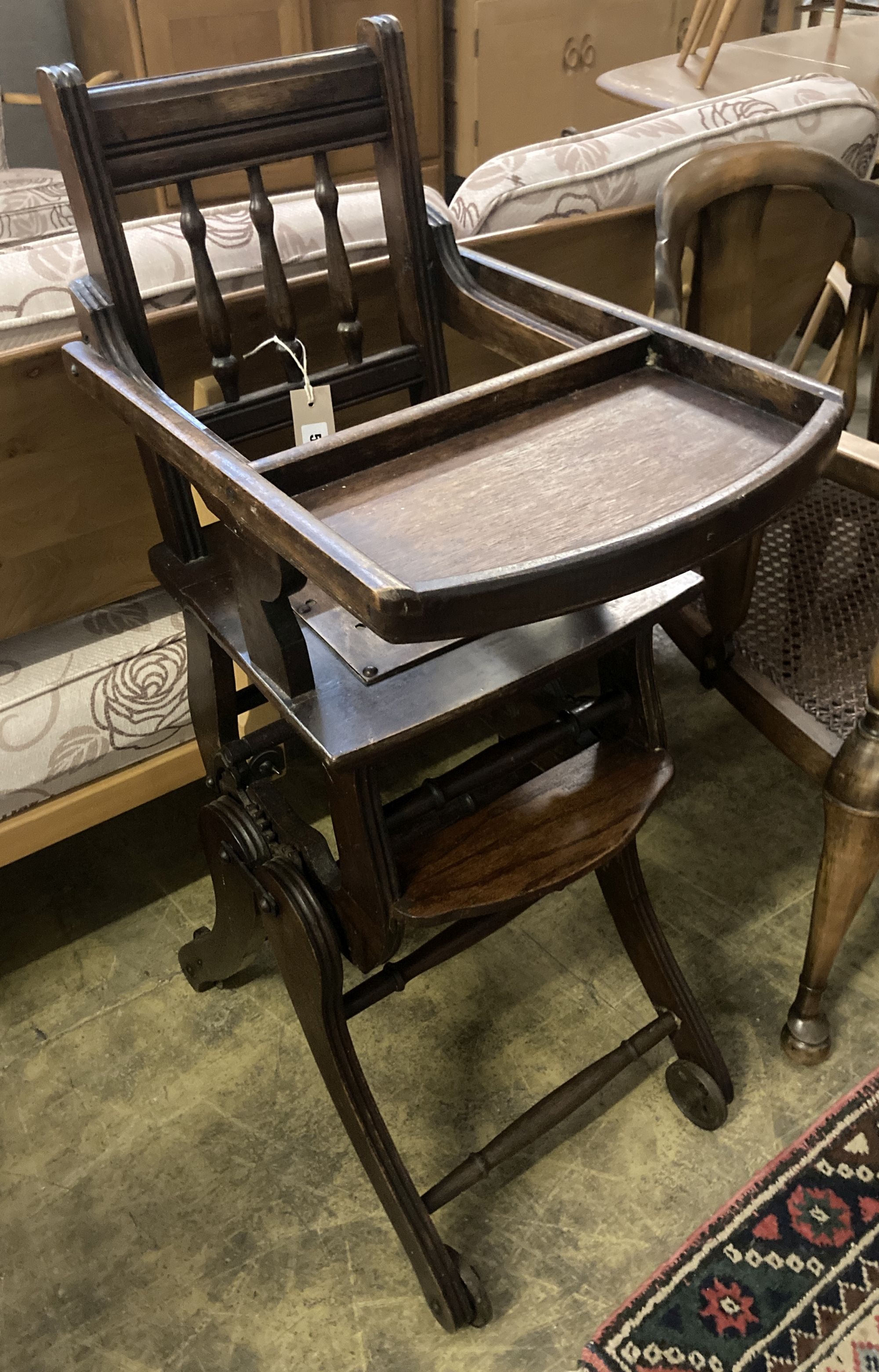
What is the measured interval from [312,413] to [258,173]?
0.22 metres

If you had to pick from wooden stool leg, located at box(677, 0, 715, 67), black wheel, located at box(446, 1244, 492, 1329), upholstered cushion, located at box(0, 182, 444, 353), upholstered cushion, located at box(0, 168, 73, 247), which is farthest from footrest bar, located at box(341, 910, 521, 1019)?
wooden stool leg, located at box(677, 0, 715, 67)

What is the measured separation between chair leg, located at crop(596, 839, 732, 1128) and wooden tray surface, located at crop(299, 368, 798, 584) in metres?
0.44

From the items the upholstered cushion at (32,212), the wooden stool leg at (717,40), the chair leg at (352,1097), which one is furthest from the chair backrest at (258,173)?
the wooden stool leg at (717,40)

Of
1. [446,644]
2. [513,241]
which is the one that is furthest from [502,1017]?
[513,241]

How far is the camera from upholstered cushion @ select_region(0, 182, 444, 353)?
107cm

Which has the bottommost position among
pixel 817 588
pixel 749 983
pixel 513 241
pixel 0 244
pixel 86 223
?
pixel 749 983

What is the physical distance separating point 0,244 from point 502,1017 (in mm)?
1969

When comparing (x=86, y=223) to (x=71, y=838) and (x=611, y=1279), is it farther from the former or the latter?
(x=611, y=1279)

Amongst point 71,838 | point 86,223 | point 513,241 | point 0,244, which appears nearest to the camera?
point 86,223

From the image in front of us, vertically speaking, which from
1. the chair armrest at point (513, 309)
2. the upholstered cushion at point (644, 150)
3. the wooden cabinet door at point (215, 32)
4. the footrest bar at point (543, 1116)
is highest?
the wooden cabinet door at point (215, 32)

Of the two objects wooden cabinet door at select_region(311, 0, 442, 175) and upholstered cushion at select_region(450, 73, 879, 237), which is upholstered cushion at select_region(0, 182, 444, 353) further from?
wooden cabinet door at select_region(311, 0, 442, 175)

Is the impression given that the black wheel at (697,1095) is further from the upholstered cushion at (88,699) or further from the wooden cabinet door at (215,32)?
the wooden cabinet door at (215,32)

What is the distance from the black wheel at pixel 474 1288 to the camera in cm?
101

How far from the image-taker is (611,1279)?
1054 mm
